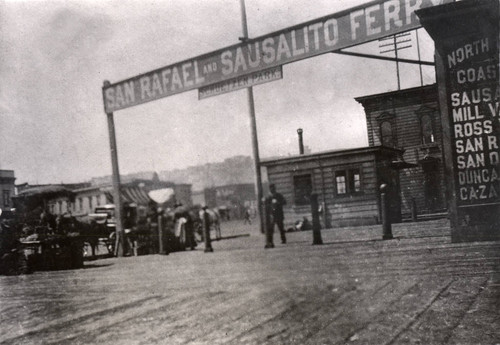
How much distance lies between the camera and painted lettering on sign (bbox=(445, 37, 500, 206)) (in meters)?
5.23

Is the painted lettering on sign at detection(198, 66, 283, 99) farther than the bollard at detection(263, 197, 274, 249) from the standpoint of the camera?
No

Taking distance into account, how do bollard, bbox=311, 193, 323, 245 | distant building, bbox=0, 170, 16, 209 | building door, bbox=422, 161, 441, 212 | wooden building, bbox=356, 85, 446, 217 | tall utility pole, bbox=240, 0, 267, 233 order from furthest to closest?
distant building, bbox=0, 170, 16, 209 < bollard, bbox=311, 193, 323, 245 < building door, bbox=422, 161, 441, 212 < tall utility pole, bbox=240, 0, 267, 233 < wooden building, bbox=356, 85, 446, 217

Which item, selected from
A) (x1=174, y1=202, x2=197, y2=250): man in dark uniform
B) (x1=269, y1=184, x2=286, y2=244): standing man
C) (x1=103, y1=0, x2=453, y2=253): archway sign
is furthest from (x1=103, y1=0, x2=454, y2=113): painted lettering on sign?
(x1=174, y1=202, x2=197, y2=250): man in dark uniform

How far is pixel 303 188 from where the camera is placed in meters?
6.57

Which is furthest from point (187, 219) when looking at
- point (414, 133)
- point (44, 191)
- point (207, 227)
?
A: point (414, 133)

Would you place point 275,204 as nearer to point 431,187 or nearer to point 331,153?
point 331,153

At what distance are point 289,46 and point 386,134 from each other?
1.73 meters

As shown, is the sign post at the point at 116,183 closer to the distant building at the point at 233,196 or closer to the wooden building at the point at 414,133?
the distant building at the point at 233,196

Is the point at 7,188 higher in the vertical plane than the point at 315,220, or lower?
higher

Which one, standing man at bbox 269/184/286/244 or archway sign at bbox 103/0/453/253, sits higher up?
archway sign at bbox 103/0/453/253

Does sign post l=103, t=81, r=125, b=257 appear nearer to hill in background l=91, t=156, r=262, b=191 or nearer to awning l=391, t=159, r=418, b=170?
hill in background l=91, t=156, r=262, b=191

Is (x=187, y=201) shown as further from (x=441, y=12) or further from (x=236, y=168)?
(x=441, y=12)

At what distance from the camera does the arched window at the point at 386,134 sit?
532 cm

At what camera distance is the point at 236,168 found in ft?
20.3
